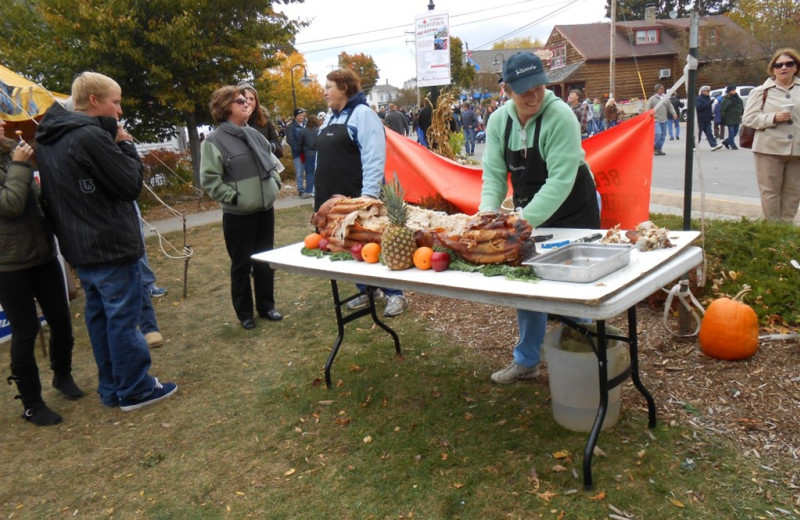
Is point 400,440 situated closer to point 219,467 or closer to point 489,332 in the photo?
point 219,467

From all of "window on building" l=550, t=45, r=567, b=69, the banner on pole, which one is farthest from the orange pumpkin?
"window on building" l=550, t=45, r=567, b=69

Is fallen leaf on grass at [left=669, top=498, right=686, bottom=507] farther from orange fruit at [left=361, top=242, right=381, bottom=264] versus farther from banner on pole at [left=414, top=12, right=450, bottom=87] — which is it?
banner on pole at [left=414, top=12, right=450, bottom=87]

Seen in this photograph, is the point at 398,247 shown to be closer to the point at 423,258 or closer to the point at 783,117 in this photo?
the point at 423,258

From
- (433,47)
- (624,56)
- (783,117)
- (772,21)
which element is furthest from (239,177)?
(624,56)

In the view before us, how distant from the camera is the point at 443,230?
9.91 feet

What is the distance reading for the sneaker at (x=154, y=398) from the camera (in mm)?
4023

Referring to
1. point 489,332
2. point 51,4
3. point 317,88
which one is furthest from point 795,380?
point 317,88

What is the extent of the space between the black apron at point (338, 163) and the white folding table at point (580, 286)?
1.63m

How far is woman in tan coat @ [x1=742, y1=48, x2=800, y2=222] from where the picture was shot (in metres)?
5.30

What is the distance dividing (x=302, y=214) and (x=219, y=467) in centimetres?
838

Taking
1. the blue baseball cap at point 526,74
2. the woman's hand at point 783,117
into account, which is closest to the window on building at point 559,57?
the woman's hand at point 783,117

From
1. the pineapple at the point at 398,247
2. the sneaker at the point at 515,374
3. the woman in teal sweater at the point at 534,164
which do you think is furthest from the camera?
the sneaker at the point at 515,374

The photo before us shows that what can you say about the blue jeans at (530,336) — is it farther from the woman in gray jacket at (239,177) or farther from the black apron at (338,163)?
the woman in gray jacket at (239,177)

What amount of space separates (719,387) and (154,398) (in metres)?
3.75
